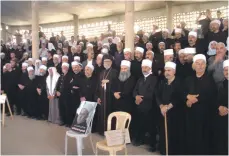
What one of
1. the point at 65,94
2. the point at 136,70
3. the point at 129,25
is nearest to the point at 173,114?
the point at 136,70

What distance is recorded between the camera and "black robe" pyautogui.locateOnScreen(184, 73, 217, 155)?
5215 millimetres

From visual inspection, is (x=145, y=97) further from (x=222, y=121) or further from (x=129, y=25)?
(x=129, y=25)

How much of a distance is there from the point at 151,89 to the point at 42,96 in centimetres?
433

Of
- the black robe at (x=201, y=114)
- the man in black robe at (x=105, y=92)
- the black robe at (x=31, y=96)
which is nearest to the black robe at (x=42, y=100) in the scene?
the black robe at (x=31, y=96)

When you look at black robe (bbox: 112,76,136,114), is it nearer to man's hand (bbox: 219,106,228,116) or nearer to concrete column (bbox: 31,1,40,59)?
man's hand (bbox: 219,106,228,116)

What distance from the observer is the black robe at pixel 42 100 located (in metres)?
9.18

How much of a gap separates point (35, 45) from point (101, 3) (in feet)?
18.6

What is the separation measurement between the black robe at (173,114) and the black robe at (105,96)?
1.53 m

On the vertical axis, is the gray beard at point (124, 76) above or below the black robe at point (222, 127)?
above

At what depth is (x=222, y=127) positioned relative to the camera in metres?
5.14

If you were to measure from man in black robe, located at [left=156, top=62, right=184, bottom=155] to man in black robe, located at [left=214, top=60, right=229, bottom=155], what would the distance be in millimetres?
645

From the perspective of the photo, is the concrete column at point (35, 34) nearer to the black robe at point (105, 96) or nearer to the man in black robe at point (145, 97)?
the black robe at point (105, 96)

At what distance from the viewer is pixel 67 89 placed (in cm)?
→ 843

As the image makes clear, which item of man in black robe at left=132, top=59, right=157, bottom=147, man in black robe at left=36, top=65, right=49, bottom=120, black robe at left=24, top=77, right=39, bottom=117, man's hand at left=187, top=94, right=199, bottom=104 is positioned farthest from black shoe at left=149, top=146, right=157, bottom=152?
black robe at left=24, top=77, right=39, bottom=117
